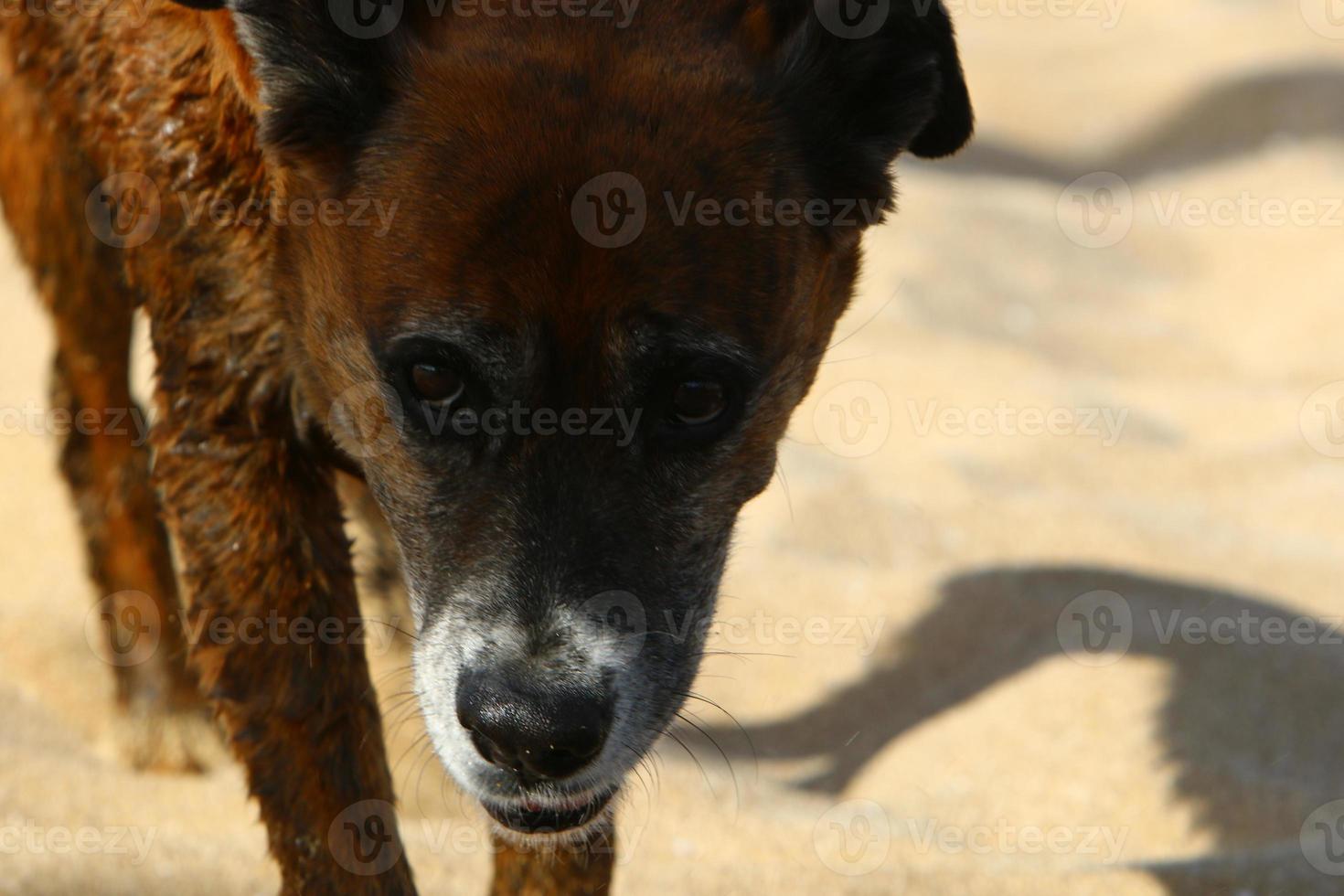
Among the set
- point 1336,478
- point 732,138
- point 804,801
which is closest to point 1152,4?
point 1336,478

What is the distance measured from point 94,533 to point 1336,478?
5.06 m

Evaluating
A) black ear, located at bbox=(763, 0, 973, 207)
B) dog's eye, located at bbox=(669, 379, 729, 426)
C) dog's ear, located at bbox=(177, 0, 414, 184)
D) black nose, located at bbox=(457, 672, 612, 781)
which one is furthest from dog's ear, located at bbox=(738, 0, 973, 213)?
black nose, located at bbox=(457, 672, 612, 781)

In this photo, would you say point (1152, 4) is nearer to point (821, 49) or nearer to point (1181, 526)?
point (1181, 526)

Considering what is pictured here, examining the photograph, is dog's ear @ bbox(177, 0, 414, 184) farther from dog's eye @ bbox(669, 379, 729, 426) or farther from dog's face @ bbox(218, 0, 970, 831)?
dog's eye @ bbox(669, 379, 729, 426)

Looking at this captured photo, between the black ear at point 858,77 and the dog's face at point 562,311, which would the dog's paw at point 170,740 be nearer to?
the dog's face at point 562,311

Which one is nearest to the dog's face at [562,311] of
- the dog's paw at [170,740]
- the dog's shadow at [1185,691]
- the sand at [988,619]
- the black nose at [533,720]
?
the black nose at [533,720]

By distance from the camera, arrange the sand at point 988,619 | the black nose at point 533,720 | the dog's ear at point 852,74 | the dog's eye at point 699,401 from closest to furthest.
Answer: the black nose at point 533,720
the dog's eye at point 699,401
the dog's ear at point 852,74
the sand at point 988,619

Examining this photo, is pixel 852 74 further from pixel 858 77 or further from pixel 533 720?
pixel 533 720

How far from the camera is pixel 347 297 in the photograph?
114 inches

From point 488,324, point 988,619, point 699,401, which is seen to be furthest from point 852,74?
point 988,619

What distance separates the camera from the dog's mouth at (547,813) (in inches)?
110

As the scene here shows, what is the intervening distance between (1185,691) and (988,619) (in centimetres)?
85

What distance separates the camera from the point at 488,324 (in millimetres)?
2631

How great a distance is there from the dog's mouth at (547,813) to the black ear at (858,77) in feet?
4.09
